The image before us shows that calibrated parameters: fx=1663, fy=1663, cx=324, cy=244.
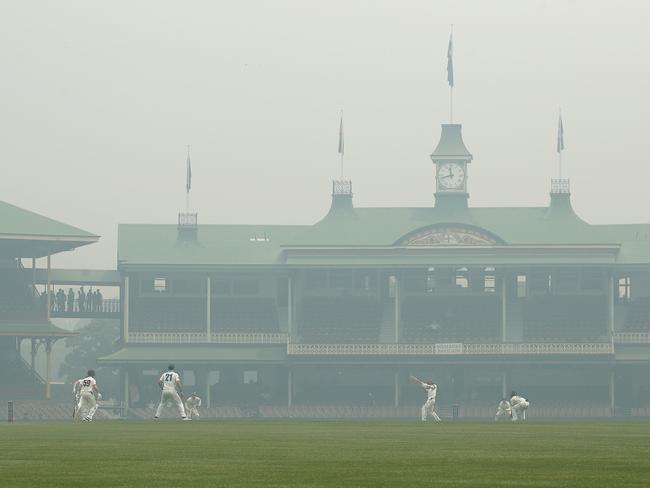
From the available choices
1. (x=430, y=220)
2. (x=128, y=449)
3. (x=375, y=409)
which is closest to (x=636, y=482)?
(x=128, y=449)

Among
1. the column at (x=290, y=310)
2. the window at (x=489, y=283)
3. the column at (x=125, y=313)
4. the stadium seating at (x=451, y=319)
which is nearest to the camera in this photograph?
the stadium seating at (x=451, y=319)

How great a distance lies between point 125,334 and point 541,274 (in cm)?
2002

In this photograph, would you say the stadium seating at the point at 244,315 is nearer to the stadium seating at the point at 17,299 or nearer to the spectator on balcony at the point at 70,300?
the spectator on balcony at the point at 70,300

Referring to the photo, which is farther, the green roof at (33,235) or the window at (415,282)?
the window at (415,282)

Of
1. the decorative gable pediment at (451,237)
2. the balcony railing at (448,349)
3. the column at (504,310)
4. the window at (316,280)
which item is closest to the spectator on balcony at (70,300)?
the window at (316,280)

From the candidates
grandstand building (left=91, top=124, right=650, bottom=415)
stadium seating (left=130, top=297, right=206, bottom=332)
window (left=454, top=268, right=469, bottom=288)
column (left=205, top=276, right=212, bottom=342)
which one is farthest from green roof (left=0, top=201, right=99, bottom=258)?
window (left=454, top=268, right=469, bottom=288)

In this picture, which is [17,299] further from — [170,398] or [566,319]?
[170,398]

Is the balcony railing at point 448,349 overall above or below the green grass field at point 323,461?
above

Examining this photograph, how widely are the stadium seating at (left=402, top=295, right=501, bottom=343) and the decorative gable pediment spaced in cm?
263

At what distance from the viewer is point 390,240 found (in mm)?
83625

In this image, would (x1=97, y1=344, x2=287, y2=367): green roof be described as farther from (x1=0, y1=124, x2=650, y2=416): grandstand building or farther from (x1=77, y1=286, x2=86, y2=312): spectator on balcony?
(x1=77, y1=286, x2=86, y2=312): spectator on balcony

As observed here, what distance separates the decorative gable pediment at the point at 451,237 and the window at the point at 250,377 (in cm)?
931

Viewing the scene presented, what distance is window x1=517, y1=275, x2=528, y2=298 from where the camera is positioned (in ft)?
265

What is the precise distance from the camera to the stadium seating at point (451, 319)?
77750 mm
